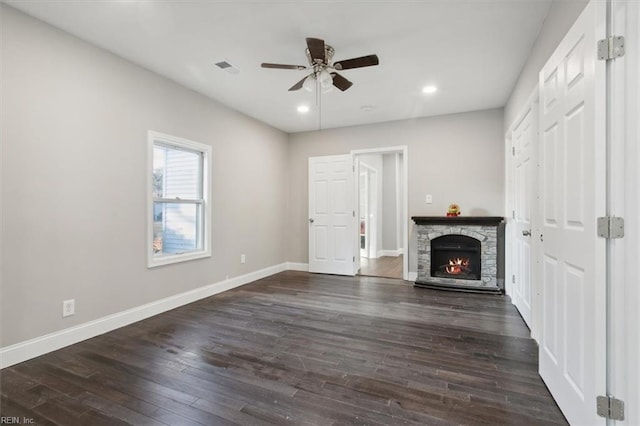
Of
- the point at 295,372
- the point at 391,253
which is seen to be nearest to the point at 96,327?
the point at 295,372

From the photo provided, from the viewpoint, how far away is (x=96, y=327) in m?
2.84

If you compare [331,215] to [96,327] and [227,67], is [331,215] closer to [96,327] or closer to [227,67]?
[227,67]

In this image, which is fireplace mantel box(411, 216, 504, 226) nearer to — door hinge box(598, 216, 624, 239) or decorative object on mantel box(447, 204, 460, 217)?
decorative object on mantel box(447, 204, 460, 217)

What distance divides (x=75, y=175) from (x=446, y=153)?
482 centimetres

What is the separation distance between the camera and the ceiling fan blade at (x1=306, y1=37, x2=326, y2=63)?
93.3 inches

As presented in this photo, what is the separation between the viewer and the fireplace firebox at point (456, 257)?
4516 millimetres

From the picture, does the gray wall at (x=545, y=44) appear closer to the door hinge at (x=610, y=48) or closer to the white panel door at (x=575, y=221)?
the white panel door at (x=575, y=221)

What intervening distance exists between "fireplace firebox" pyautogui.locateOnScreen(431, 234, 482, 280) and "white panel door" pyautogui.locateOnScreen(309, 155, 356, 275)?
145 centimetres

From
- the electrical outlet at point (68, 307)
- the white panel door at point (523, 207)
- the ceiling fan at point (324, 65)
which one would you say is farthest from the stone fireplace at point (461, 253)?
the electrical outlet at point (68, 307)

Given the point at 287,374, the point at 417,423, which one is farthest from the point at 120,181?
the point at 417,423

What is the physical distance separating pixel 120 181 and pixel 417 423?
3290mm

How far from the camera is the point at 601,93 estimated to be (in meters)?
1.36

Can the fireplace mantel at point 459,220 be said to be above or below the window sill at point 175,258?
above

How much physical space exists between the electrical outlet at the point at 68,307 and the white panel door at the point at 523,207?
4.14m
